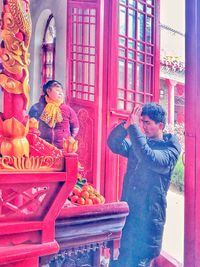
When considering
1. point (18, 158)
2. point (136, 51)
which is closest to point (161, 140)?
point (136, 51)

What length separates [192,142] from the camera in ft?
3.17

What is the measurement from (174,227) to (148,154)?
247 mm

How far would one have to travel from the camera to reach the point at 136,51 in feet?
3.35

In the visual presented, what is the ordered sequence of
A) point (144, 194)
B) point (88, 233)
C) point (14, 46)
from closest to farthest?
point (14, 46), point (88, 233), point (144, 194)

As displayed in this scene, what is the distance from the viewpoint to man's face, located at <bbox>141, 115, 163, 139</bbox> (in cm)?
94

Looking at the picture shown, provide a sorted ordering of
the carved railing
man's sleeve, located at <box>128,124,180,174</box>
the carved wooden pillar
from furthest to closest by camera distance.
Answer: man's sleeve, located at <box>128,124,180,174</box> → the carved railing → the carved wooden pillar

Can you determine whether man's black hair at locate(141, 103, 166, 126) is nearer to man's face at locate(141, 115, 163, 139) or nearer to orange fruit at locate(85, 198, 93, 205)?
man's face at locate(141, 115, 163, 139)

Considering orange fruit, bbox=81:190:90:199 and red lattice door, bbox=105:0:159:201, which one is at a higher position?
red lattice door, bbox=105:0:159:201

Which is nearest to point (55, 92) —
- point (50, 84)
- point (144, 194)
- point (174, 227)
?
point (50, 84)

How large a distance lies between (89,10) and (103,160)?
46 cm

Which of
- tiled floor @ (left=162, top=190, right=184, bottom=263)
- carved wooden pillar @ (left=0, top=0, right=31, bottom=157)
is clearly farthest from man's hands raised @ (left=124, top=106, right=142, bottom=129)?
carved wooden pillar @ (left=0, top=0, right=31, bottom=157)

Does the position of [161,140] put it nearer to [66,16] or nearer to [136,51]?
[136,51]

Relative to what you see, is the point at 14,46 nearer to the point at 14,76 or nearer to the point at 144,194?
the point at 14,76

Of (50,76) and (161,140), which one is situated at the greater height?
(50,76)
